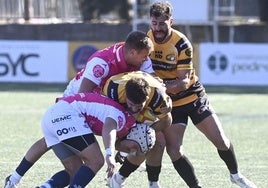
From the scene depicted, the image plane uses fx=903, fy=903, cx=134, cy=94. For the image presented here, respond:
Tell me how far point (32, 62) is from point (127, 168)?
14.2 m

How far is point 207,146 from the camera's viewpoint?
38.2ft

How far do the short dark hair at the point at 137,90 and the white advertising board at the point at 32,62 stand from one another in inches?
605

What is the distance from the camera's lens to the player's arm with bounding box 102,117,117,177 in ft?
21.1

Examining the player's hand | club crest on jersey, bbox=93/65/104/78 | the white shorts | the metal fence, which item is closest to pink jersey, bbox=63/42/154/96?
club crest on jersey, bbox=93/65/104/78

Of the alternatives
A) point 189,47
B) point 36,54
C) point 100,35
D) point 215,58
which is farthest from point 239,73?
point 189,47

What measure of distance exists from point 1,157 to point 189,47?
10.4ft

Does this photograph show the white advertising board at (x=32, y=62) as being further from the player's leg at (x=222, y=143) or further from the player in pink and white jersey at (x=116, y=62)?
the player in pink and white jersey at (x=116, y=62)

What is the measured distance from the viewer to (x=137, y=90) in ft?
22.0

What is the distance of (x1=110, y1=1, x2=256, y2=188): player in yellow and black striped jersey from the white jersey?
3.36 feet

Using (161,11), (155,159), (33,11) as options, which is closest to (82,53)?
(33,11)

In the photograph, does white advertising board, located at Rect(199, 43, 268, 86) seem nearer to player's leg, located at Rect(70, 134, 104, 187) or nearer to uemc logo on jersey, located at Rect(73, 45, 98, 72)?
uemc logo on jersey, located at Rect(73, 45, 98, 72)

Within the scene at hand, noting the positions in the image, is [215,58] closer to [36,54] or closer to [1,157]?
[36,54]

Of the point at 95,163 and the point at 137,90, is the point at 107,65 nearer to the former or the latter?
the point at 137,90

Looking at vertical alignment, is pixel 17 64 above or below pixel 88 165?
below
